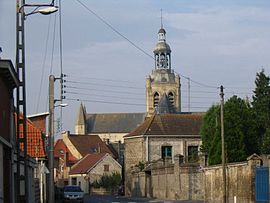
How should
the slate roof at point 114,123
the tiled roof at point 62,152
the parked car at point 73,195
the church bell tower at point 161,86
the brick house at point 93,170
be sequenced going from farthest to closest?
the slate roof at point 114,123, the church bell tower at point 161,86, the tiled roof at point 62,152, the brick house at point 93,170, the parked car at point 73,195

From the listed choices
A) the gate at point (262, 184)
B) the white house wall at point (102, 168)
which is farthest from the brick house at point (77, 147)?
the gate at point (262, 184)

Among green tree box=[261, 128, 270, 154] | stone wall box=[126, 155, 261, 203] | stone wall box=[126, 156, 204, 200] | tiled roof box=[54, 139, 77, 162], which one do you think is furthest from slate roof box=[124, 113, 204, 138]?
tiled roof box=[54, 139, 77, 162]

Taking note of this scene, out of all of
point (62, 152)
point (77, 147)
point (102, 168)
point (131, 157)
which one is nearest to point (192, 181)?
point (131, 157)

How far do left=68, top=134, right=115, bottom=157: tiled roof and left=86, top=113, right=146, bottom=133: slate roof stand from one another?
41.8m

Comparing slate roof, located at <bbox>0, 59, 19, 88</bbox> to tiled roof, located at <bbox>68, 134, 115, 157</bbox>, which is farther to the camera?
tiled roof, located at <bbox>68, 134, 115, 157</bbox>

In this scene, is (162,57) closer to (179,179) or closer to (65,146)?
(65,146)

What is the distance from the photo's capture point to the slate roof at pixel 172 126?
Result: 295 ft

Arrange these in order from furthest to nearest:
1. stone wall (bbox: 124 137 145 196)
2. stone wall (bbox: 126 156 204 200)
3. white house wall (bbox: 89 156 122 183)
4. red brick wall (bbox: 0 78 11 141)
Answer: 1. white house wall (bbox: 89 156 122 183)
2. stone wall (bbox: 124 137 145 196)
3. stone wall (bbox: 126 156 204 200)
4. red brick wall (bbox: 0 78 11 141)

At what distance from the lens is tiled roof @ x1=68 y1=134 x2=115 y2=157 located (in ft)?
456

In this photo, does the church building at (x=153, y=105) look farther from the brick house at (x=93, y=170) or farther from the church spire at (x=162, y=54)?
the brick house at (x=93, y=170)

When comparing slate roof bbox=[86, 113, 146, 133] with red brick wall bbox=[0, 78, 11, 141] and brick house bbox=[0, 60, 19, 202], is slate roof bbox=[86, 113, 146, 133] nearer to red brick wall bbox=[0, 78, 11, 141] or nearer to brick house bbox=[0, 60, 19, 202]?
brick house bbox=[0, 60, 19, 202]

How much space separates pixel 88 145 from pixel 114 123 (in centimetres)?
4660

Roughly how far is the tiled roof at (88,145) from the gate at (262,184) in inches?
3888

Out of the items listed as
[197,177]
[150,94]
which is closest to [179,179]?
[197,177]
